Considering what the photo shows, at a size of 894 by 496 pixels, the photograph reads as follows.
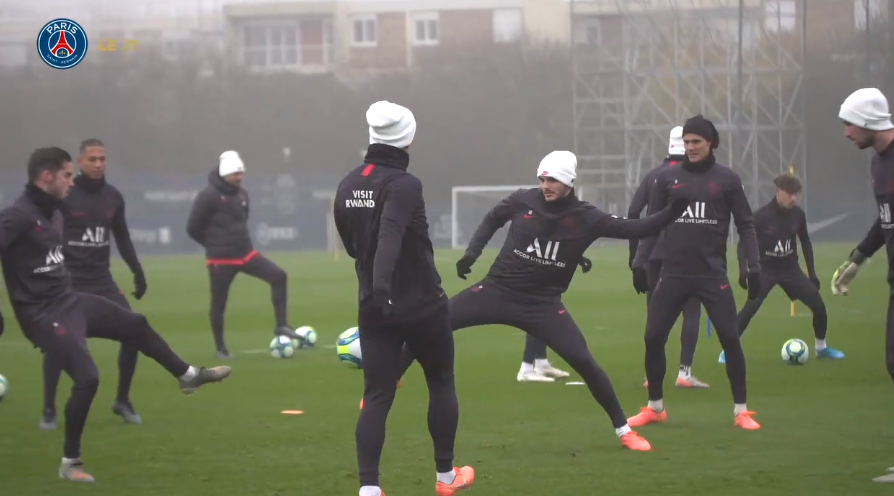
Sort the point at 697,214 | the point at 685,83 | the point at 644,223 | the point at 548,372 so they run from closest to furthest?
the point at 644,223
the point at 697,214
the point at 548,372
the point at 685,83

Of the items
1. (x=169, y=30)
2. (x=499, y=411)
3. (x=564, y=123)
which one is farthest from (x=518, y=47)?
(x=499, y=411)

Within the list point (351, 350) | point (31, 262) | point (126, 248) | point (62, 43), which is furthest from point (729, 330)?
point (62, 43)

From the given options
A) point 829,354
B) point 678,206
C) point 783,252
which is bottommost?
point 829,354

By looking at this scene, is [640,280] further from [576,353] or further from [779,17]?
[779,17]

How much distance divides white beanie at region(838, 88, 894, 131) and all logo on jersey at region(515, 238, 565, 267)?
6.94 feet

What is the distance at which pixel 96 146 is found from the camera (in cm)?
937

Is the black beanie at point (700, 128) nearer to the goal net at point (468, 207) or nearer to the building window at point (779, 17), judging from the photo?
the building window at point (779, 17)

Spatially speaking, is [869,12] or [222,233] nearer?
[222,233]

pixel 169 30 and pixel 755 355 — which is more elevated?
pixel 169 30

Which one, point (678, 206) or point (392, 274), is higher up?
point (678, 206)

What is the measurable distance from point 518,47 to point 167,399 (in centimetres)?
4346

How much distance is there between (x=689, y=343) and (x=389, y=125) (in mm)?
5238

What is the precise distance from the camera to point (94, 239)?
9.51 m

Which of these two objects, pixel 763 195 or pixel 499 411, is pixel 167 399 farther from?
pixel 763 195
